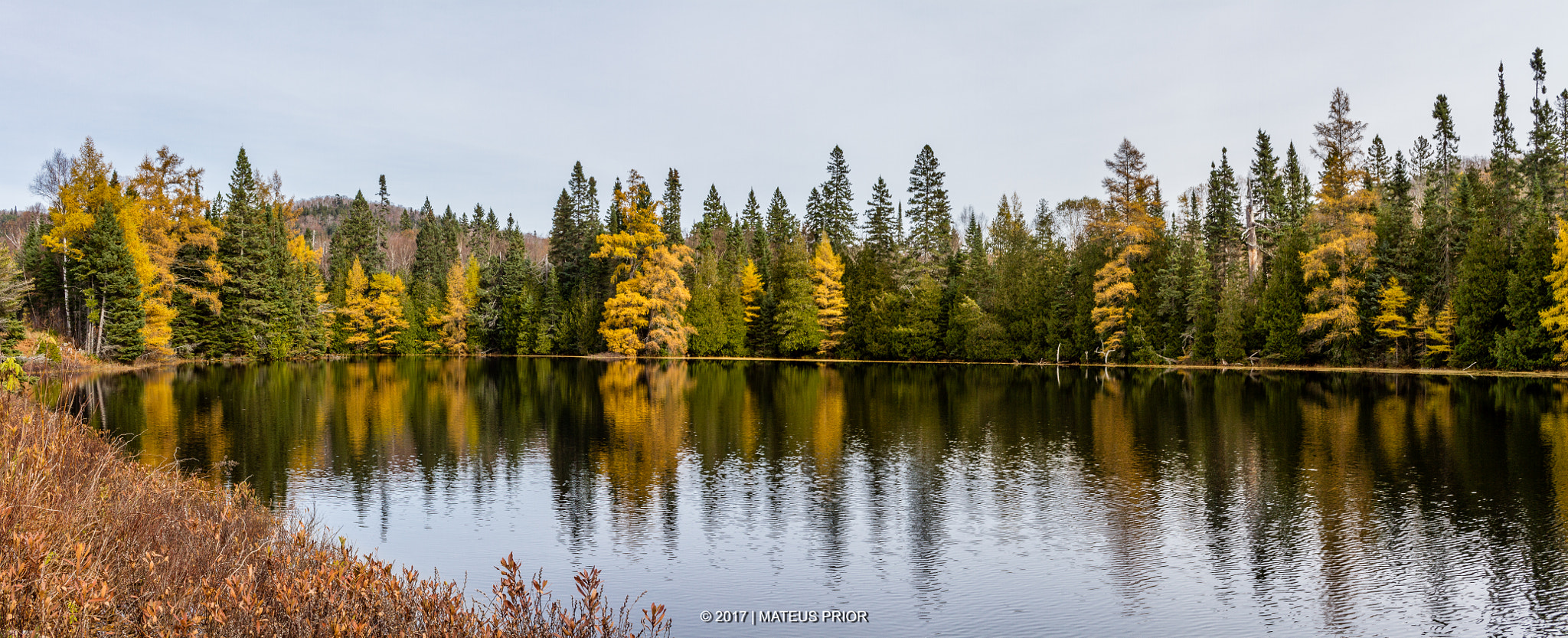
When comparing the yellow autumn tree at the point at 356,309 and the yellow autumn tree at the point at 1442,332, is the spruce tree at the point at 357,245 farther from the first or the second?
the yellow autumn tree at the point at 1442,332

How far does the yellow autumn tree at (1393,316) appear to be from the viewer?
151 feet

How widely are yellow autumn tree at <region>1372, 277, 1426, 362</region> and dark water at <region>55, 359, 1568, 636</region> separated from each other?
55.8ft

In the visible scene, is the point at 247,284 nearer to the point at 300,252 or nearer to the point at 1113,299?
the point at 300,252

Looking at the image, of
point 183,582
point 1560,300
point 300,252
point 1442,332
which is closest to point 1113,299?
point 1442,332

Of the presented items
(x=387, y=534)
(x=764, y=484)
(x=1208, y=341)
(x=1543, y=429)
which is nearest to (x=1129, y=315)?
(x=1208, y=341)

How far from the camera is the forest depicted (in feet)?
152

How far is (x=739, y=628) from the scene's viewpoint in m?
9.01

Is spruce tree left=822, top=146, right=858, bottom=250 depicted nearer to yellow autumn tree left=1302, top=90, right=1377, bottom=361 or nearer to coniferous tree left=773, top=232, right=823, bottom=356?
coniferous tree left=773, top=232, right=823, bottom=356

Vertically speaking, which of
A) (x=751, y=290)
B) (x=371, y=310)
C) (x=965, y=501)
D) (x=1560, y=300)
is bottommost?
(x=965, y=501)

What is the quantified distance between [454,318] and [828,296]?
32500 mm

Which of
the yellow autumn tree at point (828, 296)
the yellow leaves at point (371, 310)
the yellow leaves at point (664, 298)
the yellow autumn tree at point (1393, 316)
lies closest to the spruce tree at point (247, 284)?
the yellow leaves at point (371, 310)

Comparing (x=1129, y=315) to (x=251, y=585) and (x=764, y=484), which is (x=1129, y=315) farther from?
(x=251, y=585)

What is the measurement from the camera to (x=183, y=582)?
7.09 meters

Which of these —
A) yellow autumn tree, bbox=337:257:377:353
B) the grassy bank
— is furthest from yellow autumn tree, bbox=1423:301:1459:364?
yellow autumn tree, bbox=337:257:377:353
